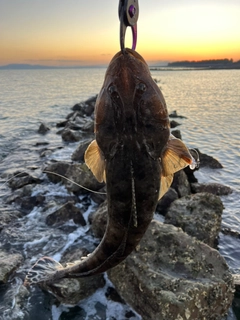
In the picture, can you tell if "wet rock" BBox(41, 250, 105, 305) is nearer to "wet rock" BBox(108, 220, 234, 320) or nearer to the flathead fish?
"wet rock" BBox(108, 220, 234, 320)

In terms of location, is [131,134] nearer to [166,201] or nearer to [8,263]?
[8,263]

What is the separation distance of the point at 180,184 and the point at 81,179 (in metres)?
3.60

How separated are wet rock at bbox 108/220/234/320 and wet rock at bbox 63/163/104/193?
455 centimetres

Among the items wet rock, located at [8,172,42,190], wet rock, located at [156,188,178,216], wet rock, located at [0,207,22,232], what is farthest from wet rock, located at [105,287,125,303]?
wet rock, located at [8,172,42,190]

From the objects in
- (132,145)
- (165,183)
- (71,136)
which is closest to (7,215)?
(165,183)

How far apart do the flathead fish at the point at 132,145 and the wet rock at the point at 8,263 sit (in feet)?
13.1

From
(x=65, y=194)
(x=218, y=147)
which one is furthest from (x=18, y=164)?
(x=218, y=147)

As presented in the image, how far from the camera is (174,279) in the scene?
216 inches

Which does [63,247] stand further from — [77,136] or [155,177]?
[77,136]

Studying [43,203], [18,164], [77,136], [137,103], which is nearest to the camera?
[137,103]

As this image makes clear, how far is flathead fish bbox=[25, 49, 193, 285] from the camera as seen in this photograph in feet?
11.5

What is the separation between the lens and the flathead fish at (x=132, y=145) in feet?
11.5

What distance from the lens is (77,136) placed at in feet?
66.4

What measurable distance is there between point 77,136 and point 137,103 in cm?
1705
